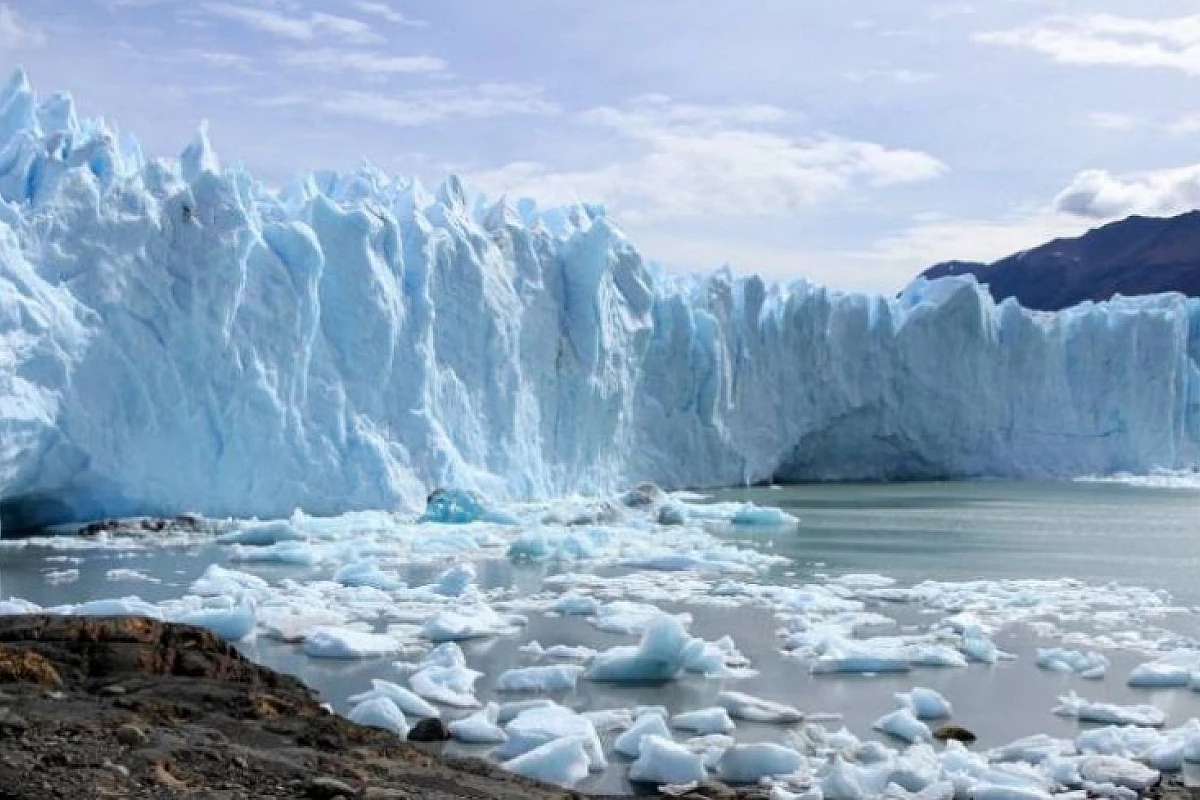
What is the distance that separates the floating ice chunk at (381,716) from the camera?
6.21 m

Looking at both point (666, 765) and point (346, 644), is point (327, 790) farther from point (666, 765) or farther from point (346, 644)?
point (346, 644)

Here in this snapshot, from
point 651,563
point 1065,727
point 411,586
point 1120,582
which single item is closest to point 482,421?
point 651,563

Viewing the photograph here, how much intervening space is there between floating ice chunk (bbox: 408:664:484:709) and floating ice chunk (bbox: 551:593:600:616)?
8.77 feet

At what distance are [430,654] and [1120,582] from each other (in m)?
7.15

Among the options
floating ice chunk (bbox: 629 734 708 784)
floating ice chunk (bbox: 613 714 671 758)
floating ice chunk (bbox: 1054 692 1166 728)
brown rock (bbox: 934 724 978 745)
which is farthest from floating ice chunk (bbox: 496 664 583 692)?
floating ice chunk (bbox: 1054 692 1166 728)

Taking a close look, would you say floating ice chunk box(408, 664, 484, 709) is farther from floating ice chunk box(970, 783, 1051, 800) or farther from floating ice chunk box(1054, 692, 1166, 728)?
floating ice chunk box(1054, 692, 1166, 728)

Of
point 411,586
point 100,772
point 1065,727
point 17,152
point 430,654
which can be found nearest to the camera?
point 100,772

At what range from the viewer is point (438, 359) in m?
19.0

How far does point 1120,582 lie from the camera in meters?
12.5

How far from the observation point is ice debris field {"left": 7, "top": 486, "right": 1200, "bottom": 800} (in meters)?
5.88

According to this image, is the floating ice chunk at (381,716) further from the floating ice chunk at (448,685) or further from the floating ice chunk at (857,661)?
the floating ice chunk at (857,661)

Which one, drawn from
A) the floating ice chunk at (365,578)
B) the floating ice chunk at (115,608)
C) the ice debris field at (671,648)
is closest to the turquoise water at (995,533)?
the ice debris field at (671,648)

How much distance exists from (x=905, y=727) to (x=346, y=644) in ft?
11.3

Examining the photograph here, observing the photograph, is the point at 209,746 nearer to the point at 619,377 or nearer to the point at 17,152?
the point at 17,152
